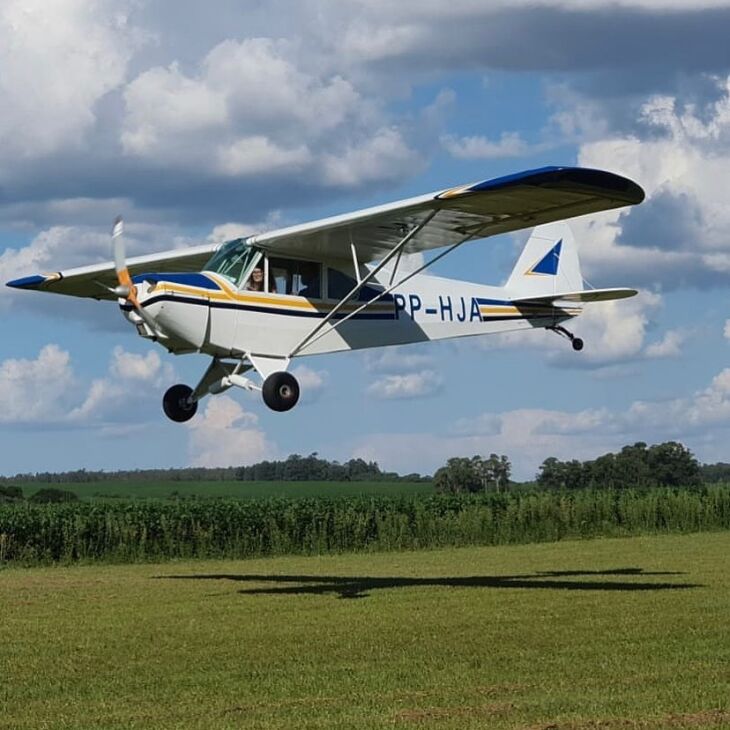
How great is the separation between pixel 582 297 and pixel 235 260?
706cm

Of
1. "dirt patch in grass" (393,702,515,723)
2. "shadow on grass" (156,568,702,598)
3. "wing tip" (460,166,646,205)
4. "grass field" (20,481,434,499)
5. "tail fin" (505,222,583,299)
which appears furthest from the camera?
"grass field" (20,481,434,499)

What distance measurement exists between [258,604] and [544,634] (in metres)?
6.07

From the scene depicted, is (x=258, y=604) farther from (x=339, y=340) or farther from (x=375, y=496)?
(x=375, y=496)

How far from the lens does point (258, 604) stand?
21.0 m

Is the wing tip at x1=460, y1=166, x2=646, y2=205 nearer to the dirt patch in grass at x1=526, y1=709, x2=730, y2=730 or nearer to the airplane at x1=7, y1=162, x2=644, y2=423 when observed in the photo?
the airplane at x1=7, y1=162, x2=644, y2=423

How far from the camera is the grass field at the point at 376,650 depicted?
11.4 meters

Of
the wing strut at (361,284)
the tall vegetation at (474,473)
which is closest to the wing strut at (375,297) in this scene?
the wing strut at (361,284)

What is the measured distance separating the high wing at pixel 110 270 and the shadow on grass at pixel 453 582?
5.50 m

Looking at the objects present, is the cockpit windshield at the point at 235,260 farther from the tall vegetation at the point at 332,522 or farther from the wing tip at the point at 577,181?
the tall vegetation at the point at 332,522

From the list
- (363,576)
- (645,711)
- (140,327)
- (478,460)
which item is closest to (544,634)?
(645,711)

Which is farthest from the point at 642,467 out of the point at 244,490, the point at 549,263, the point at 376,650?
the point at 376,650

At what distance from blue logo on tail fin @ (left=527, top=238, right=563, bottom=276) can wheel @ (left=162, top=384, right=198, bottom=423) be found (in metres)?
7.79

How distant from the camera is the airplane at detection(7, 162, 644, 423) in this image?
709 inches

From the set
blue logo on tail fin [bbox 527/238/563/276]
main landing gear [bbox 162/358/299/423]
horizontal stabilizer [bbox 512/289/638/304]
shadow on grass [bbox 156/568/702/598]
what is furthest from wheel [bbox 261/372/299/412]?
blue logo on tail fin [bbox 527/238/563/276]
